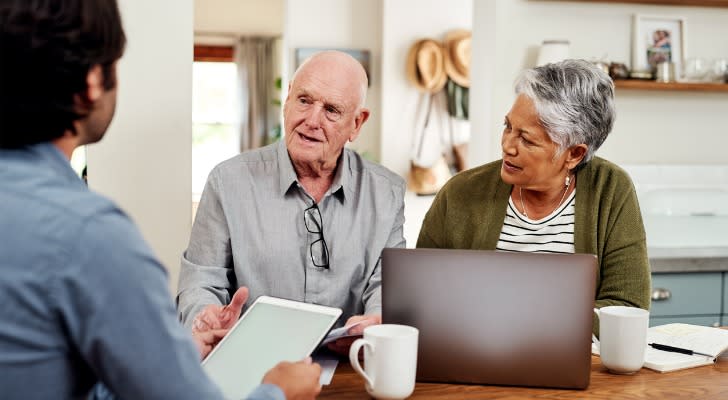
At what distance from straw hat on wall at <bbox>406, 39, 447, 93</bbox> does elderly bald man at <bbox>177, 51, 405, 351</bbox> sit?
3.65 meters

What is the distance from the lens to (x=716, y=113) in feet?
11.7

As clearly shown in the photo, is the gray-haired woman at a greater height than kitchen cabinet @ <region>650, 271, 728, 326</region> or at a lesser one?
greater

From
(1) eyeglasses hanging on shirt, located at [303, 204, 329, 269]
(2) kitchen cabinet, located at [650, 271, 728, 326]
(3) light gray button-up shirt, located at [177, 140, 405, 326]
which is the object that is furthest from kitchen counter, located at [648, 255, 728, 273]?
(1) eyeglasses hanging on shirt, located at [303, 204, 329, 269]

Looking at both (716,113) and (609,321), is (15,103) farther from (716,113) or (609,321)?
(716,113)

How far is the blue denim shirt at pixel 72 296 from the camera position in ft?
2.43

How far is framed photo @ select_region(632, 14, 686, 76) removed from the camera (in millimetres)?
3426

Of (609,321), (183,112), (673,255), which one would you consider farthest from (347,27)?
(609,321)

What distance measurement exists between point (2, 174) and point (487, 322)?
0.82m

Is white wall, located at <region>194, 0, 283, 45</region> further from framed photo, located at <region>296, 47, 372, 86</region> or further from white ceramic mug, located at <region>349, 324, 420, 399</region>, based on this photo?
white ceramic mug, located at <region>349, 324, 420, 399</region>

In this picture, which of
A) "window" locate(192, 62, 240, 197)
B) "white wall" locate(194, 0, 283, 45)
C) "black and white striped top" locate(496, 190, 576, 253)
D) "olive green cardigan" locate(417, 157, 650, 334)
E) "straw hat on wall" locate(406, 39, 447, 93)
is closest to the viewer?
"olive green cardigan" locate(417, 157, 650, 334)

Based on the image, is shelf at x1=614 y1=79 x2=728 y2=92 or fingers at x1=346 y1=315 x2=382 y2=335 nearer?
fingers at x1=346 y1=315 x2=382 y2=335

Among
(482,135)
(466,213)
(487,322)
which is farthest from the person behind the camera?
(482,135)

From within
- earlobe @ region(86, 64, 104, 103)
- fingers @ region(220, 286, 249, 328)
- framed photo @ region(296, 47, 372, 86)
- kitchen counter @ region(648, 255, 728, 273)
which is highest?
framed photo @ region(296, 47, 372, 86)

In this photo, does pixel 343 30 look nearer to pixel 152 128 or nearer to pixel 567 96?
pixel 152 128
